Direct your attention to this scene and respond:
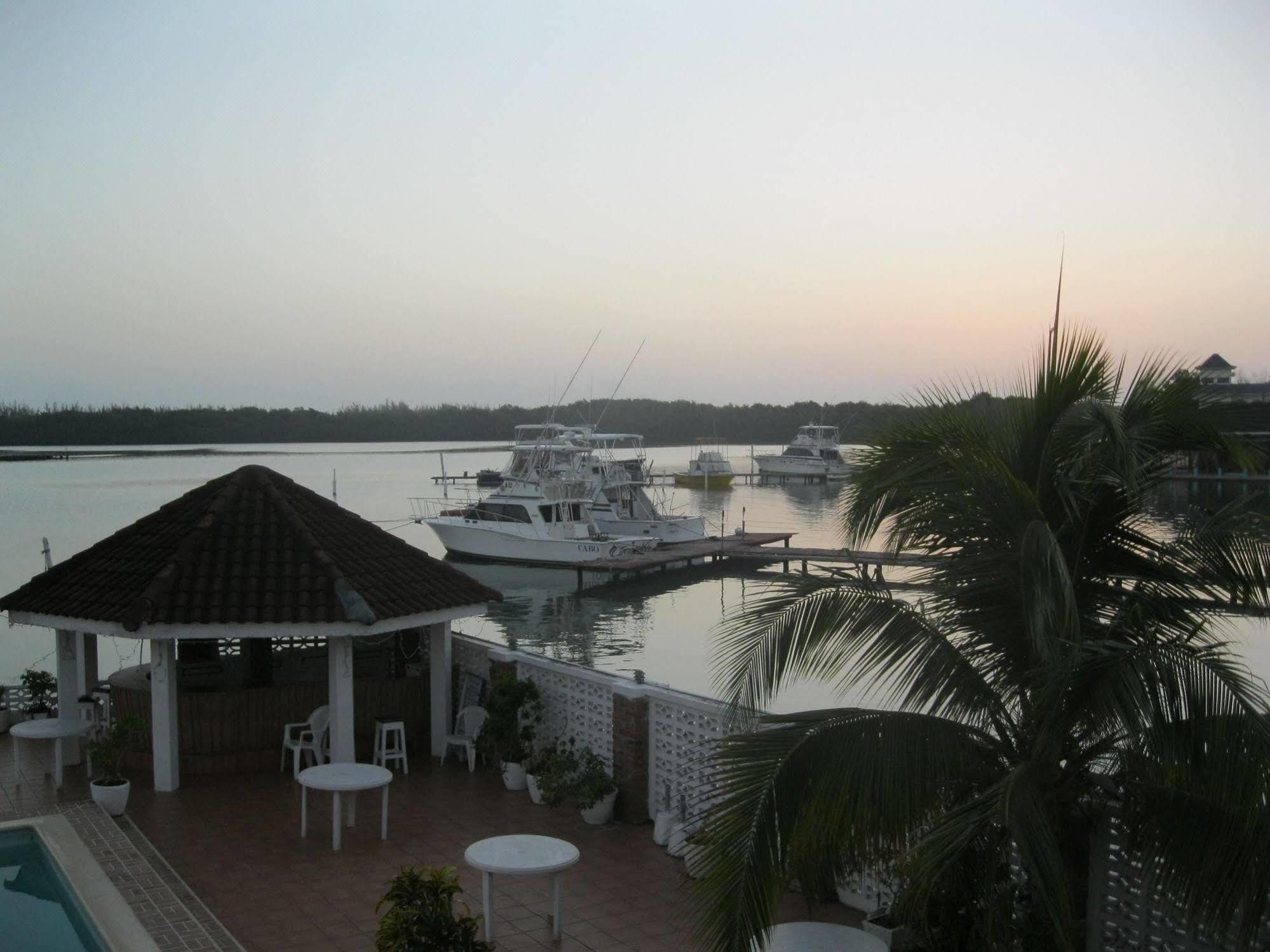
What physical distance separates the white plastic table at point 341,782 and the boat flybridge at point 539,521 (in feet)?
104

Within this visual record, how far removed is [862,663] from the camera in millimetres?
5059

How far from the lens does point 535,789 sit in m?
9.34

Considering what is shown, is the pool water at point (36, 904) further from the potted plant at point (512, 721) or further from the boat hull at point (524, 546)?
the boat hull at point (524, 546)

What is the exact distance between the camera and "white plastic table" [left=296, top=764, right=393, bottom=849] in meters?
8.01

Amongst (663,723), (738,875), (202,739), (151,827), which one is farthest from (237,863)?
(738,875)

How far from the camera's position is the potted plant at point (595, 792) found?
28.3 feet

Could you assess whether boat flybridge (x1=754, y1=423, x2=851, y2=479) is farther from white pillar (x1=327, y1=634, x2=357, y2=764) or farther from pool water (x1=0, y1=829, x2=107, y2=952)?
pool water (x1=0, y1=829, x2=107, y2=952)

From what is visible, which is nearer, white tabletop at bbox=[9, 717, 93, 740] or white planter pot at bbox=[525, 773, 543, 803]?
white planter pot at bbox=[525, 773, 543, 803]

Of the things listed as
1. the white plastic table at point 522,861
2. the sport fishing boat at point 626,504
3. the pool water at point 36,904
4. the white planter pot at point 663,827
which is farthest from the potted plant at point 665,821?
the sport fishing boat at point 626,504

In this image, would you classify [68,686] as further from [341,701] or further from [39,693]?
[341,701]

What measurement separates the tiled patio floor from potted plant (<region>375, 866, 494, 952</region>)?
134 centimetres

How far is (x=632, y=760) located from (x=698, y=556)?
32.3 meters

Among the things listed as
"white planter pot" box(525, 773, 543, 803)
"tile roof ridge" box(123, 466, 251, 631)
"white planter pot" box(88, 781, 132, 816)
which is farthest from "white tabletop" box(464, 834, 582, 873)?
"tile roof ridge" box(123, 466, 251, 631)

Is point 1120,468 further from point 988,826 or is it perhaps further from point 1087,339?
point 988,826
